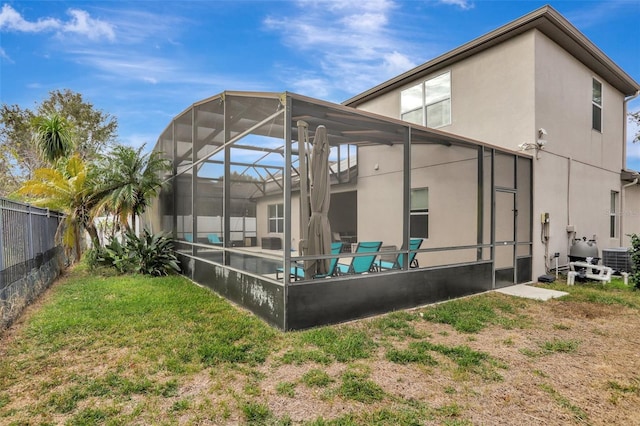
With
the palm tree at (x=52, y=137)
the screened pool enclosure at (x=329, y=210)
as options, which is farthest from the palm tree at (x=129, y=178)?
the palm tree at (x=52, y=137)

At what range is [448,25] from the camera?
35.6 feet

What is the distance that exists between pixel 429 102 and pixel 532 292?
554 centimetres

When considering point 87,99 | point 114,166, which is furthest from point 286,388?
point 87,99

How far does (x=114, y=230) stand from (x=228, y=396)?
8.95 metres

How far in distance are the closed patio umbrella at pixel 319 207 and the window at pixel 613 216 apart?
10.3 m

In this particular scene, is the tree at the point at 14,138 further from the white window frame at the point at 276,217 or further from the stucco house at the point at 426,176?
the white window frame at the point at 276,217

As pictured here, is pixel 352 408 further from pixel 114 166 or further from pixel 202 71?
pixel 202 71

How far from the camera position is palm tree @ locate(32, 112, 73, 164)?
1152 cm

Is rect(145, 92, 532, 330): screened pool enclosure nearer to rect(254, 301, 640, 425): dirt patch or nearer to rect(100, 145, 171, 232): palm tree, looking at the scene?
rect(100, 145, 171, 232): palm tree

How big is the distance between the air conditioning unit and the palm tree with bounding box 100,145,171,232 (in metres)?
12.1

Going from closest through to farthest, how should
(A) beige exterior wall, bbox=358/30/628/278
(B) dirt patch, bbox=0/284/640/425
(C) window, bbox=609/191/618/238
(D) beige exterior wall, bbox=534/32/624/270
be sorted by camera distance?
(B) dirt patch, bbox=0/284/640/425 < (A) beige exterior wall, bbox=358/30/628/278 < (D) beige exterior wall, bbox=534/32/624/270 < (C) window, bbox=609/191/618/238

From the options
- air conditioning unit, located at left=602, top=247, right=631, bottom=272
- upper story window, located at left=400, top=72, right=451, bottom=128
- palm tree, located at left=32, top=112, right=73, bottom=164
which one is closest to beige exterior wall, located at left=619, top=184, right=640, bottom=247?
air conditioning unit, located at left=602, top=247, right=631, bottom=272

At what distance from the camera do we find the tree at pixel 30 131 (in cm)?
1856

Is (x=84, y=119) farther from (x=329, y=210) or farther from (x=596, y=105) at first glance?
(x=596, y=105)
